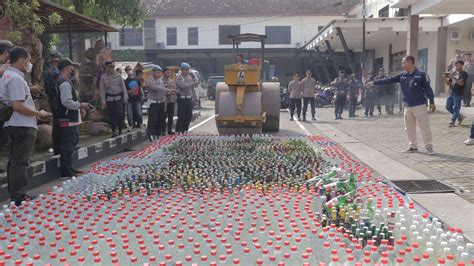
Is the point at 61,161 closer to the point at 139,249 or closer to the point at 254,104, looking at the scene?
the point at 139,249

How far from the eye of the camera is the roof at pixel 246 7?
132 ft

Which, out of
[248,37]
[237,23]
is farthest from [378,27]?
[237,23]

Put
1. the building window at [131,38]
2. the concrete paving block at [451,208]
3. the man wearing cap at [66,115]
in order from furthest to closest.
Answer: the building window at [131,38] < the man wearing cap at [66,115] < the concrete paving block at [451,208]

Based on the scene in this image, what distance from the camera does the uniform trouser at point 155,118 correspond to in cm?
1062

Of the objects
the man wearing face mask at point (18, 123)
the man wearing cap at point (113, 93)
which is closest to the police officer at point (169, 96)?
the man wearing cap at point (113, 93)

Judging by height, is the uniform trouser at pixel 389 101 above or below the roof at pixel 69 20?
below

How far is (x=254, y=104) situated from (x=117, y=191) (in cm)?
574

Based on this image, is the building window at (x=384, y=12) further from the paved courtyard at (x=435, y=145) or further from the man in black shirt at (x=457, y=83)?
the man in black shirt at (x=457, y=83)

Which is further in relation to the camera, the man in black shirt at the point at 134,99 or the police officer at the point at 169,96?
the man in black shirt at the point at 134,99

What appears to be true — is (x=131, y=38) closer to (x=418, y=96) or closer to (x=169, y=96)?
(x=169, y=96)

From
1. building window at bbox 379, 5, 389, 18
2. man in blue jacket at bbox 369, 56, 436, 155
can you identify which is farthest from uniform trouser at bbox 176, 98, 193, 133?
building window at bbox 379, 5, 389, 18

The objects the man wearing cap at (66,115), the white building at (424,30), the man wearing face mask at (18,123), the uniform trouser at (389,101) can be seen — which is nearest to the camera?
the man wearing face mask at (18,123)

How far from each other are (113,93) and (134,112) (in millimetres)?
2294

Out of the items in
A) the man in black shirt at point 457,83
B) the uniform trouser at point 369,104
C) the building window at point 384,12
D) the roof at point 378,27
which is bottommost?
the uniform trouser at point 369,104
